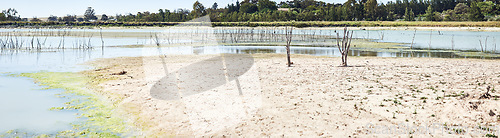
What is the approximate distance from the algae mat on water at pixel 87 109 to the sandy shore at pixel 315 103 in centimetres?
43

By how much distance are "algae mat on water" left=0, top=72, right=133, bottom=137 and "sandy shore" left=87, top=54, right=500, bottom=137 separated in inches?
17.1

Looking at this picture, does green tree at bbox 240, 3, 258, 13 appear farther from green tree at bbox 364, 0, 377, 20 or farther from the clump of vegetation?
the clump of vegetation

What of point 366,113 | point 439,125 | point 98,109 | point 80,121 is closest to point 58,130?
point 80,121

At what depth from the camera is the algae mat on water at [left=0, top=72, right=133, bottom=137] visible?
8.15 metres

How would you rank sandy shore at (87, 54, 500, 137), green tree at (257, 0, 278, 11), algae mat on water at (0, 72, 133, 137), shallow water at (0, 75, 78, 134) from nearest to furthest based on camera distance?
sandy shore at (87, 54, 500, 137) → algae mat on water at (0, 72, 133, 137) → shallow water at (0, 75, 78, 134) → green tree at (257, 0, 278, 11)

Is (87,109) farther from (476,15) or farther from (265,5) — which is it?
(265,5)

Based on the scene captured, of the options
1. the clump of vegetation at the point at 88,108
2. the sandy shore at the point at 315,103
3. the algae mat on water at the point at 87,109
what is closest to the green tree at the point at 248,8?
the clump of vegetation at the point at 88,108

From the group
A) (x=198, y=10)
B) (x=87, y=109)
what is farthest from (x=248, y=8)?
(x=87, y=109)

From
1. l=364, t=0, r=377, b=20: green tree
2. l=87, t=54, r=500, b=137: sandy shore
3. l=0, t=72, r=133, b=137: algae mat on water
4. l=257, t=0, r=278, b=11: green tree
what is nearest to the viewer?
l=87, t=54, r=500, b=137: sandy shore

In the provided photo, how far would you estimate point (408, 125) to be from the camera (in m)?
7.70

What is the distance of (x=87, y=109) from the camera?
1016 centimetres

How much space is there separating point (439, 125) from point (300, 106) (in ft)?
10.7

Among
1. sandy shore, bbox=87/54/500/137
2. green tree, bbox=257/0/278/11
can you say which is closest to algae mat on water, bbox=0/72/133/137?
sandy shore, bbox=87/54/500/137

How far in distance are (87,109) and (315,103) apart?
6.28m
